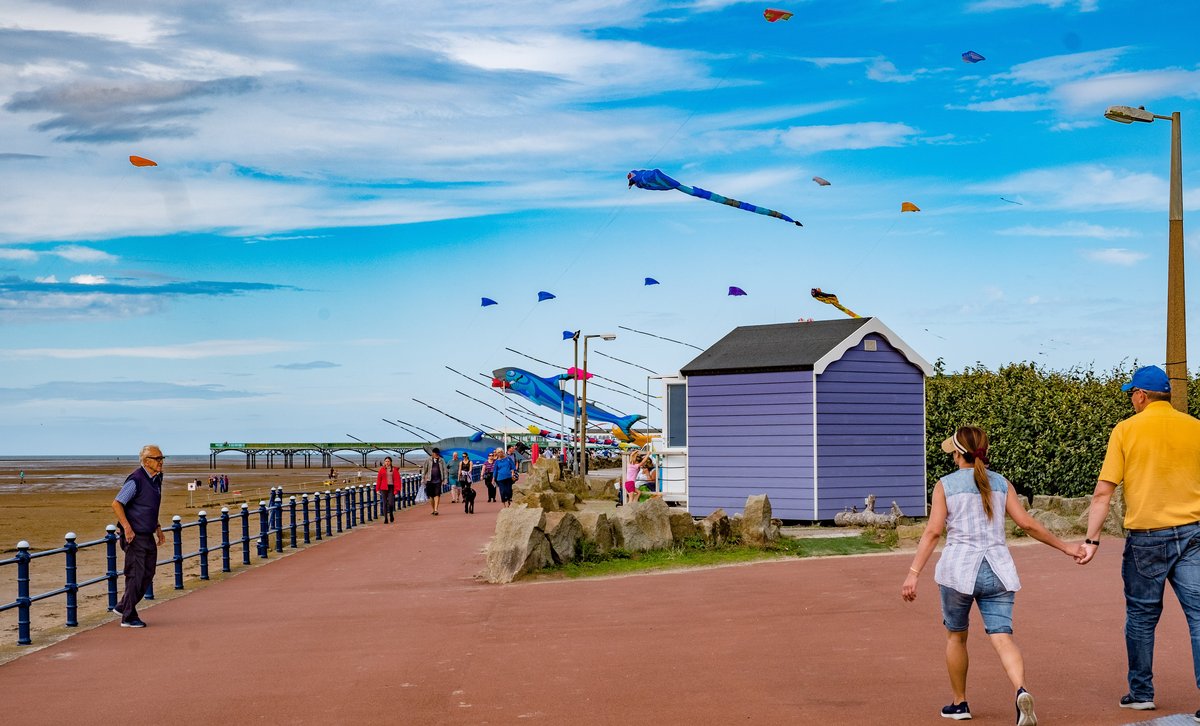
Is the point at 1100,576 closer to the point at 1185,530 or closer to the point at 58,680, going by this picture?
the point at 1185,530

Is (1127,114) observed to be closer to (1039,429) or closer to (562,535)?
(562,535)

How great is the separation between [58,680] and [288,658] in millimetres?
1748

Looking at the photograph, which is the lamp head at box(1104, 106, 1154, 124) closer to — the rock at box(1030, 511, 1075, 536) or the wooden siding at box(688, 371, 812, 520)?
the rock at box(1030, 511, 1075, 536)

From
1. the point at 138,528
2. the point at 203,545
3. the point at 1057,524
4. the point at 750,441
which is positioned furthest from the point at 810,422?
the point at 138,528

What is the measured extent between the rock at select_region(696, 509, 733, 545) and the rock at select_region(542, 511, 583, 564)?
2.63m

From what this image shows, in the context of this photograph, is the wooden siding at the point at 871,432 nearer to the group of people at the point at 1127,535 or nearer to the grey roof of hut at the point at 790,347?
the grey roof of hut at the point at 790,347

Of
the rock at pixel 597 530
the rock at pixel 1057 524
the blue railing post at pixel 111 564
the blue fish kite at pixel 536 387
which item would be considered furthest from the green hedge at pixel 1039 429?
the blue fish kite at pixel 536 387

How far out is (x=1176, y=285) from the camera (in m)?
15.4

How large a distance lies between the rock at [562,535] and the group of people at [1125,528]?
10178mm

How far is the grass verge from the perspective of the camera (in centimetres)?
1720

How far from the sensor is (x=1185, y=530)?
731cm

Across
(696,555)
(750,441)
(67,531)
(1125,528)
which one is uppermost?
(750,441)

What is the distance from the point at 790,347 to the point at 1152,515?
18352mm

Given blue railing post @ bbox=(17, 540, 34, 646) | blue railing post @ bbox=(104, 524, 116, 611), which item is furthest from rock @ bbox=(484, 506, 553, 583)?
blue railing post @ bbox=(17, 540, 34, 646)
